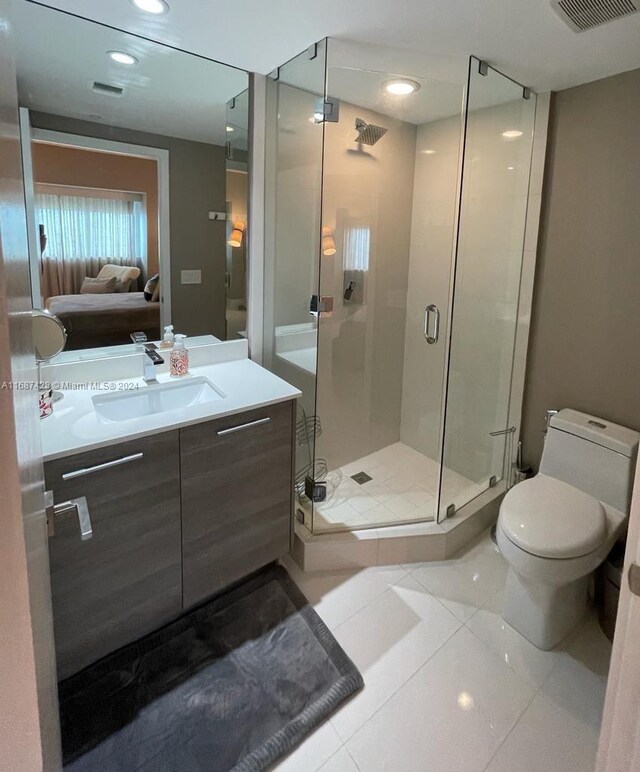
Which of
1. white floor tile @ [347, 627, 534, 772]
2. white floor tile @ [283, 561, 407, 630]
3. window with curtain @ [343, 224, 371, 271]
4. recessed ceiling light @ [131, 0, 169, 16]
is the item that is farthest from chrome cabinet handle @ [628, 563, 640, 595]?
window with curtain @ [343, 224, 371, 271]

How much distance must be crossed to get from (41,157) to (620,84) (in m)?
2.37

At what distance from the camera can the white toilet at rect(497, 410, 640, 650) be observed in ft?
5.56

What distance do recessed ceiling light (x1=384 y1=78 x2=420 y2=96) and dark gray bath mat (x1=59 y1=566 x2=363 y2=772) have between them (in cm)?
241

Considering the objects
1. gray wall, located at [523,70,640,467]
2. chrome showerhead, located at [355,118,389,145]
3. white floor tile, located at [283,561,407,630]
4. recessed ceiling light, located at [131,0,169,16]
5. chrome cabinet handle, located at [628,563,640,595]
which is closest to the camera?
chrome cabinet handle, located at [628,563,640,595]

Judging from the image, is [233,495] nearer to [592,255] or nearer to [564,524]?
[564,524]

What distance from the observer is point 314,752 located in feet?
4.60

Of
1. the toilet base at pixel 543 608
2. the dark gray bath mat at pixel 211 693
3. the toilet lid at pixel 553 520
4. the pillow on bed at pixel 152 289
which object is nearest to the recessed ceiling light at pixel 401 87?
the pillow on bed at pixel 152 289

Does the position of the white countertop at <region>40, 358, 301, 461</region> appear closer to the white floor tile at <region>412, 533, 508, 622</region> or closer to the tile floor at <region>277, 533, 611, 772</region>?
the tile floor at <region>277, 533, 611, 772</region>

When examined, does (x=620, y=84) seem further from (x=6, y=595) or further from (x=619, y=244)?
(x=6, y=595)

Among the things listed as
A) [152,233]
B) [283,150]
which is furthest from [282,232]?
[152,233]

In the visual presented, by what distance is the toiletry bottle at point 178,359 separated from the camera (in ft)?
6.66

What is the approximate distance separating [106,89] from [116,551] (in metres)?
1.72

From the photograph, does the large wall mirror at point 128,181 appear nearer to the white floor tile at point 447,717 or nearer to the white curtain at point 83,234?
the white curtain at point 83,234

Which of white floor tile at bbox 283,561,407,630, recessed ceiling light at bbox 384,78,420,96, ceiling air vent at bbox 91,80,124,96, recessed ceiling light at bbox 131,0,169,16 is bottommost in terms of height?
white floor tile at bbox 283,561,407,630
